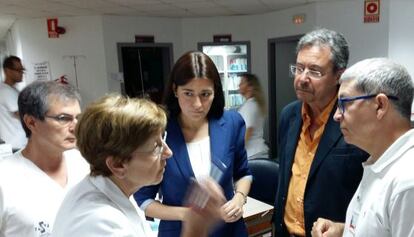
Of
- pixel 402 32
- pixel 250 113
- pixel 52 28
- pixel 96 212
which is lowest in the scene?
pixel 250 113

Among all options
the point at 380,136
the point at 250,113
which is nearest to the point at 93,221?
the point at 380,136

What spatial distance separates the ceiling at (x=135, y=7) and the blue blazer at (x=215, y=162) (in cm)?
356

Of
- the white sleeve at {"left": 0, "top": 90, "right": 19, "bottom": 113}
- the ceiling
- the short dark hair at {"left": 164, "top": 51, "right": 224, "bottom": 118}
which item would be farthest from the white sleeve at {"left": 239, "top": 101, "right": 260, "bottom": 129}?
the white sleeve at {"left": 0, "top": 90, "right": 19, "bottom": 113}

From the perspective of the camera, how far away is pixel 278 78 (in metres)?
6.05

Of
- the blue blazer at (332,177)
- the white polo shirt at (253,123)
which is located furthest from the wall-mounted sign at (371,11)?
the blue blazer at (332,177)

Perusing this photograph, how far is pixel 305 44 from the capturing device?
1528 millimetres

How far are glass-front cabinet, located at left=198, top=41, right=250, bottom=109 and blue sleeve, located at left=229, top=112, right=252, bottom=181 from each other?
15.9 feet

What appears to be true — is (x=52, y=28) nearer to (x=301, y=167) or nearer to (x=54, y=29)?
(x=54, y=29)

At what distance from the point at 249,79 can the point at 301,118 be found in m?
2.41

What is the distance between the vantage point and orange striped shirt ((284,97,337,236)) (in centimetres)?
154

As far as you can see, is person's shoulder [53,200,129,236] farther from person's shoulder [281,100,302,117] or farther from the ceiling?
the ceiling

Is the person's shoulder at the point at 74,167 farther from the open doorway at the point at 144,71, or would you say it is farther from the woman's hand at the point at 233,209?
the open doorway at the point at 144,71

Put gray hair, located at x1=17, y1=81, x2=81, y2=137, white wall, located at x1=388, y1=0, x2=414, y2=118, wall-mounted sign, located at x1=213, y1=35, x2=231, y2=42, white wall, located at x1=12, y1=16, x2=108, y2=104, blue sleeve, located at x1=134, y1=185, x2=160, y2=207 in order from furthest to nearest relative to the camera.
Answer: wall-mounted sign, located at x1=213, y1=35, x2=231, y2=42 < white wall, located at x1=12, y1=16, x2=108, y2=104 < white wall, located at x1=388, y1=0, x2=414, y2=118 < blue sleeve, located at x1=134, y1=185, x2=160, y2=207 < gray hair, located at x1=17, y1=81, x2=81, y2=137

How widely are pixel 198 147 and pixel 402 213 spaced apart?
871 millimetres
